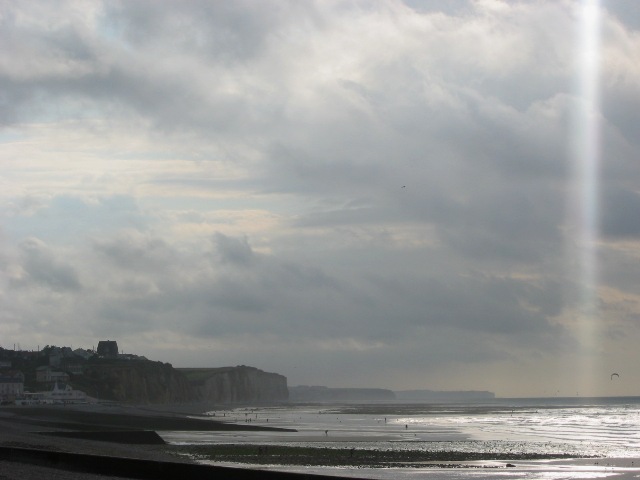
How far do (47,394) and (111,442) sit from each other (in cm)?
10927

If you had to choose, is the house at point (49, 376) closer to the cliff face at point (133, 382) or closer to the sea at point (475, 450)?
the cliff face at point (133, 382)

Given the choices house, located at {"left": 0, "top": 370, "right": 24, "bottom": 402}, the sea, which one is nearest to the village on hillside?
house, located at {"left": 0, "top": 370, "right": 24, "bottom": 402}

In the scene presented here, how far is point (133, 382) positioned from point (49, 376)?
17111 millimetres

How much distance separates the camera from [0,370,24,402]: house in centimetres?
15100

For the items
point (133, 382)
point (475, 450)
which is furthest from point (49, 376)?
point (475, 450)

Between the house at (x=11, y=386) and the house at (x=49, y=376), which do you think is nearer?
the house at (x=11, y=386)

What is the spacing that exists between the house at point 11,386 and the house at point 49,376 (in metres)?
5.68

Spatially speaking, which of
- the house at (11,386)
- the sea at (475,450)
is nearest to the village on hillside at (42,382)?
the house at (11,386)

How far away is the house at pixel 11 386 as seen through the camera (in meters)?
151

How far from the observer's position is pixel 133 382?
179 metres

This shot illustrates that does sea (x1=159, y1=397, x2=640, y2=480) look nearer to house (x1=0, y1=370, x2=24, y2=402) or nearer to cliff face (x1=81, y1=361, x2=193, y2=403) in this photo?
house (x1=0, y1=370, x2=24, y2=402)

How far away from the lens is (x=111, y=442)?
47.3 metres

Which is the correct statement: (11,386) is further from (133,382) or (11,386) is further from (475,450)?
(475,450)

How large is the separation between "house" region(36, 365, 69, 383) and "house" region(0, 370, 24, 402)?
5.68 metres
